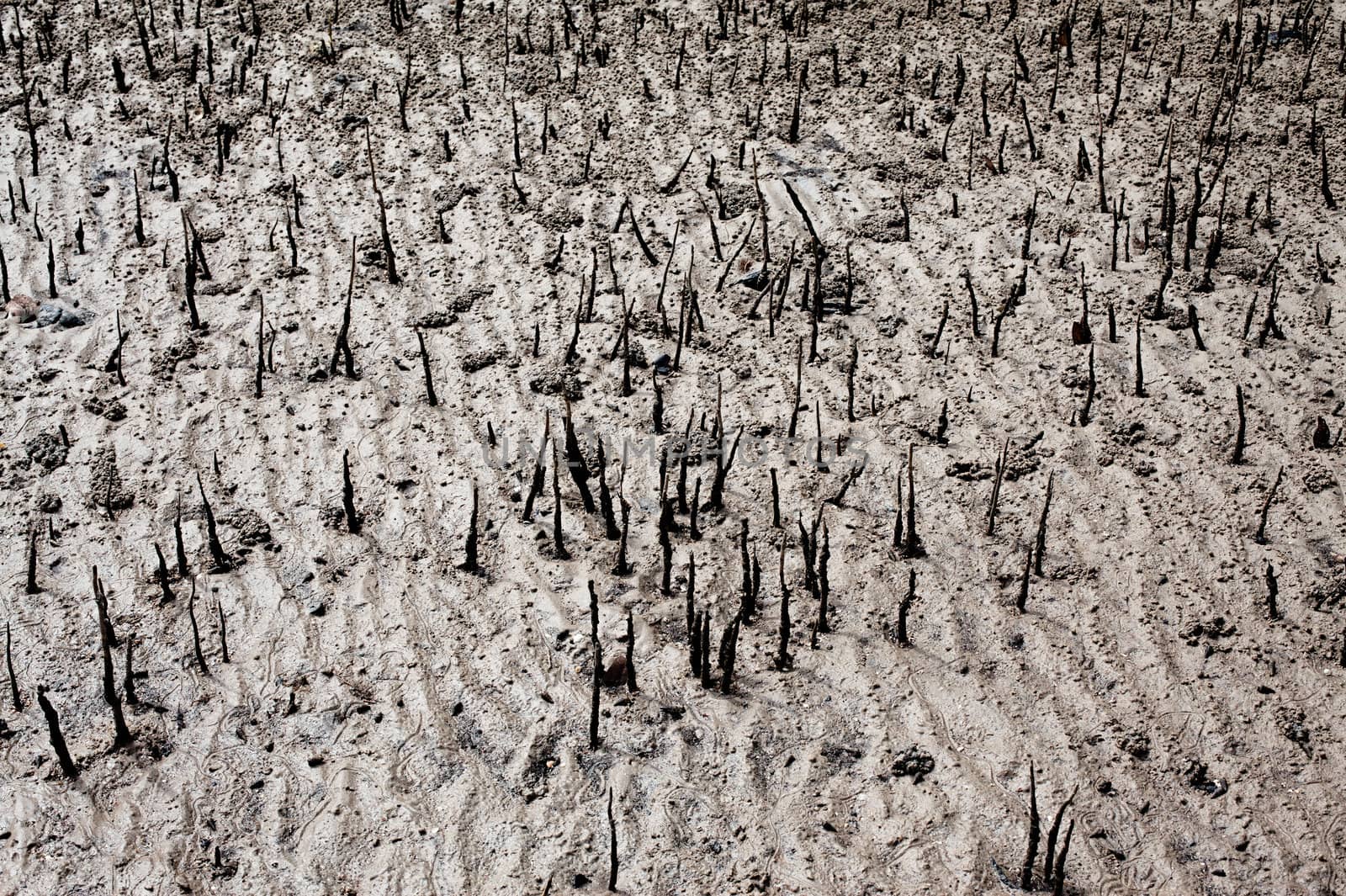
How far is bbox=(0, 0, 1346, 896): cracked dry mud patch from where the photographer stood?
12.3 ft

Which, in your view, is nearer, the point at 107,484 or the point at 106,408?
the point at 107,484

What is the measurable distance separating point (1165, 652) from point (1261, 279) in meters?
2.36

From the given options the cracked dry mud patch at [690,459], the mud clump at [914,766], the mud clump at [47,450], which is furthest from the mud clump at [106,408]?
the mud clump at [914,766]

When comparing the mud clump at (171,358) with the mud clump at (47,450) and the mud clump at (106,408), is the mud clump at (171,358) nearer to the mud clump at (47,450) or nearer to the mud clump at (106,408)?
the mud clump at (106,408)

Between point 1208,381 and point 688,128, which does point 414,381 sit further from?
point 1208,381

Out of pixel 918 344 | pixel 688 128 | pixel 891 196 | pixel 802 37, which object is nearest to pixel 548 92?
pixel 688 128

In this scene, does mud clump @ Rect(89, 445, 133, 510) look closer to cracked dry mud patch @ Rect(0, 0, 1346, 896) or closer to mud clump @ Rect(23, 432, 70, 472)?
cracked dry mud patch @ Rect(0, 0, 1346, 896)

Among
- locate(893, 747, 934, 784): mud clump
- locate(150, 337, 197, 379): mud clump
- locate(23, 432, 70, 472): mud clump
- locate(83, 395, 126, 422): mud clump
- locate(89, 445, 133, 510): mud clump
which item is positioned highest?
locate(150, 337, 197, 379): mud clump

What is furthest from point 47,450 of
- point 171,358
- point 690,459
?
point 690,459

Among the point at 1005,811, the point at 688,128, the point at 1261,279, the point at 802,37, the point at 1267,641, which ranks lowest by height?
the point at 1005,811

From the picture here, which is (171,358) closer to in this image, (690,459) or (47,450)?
(47,450)

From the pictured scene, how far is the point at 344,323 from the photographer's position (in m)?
5.51

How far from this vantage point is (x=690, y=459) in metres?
5.03

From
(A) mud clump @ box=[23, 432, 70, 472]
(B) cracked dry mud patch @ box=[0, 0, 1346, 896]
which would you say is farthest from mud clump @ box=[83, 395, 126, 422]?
(A) mud clump @ box=[23, 432, 70, 472]
